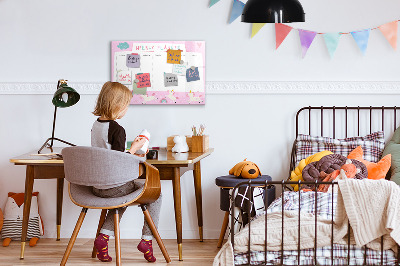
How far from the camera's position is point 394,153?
Result: 12.9 feet

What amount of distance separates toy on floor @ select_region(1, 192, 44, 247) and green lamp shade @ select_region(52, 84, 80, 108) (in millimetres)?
765

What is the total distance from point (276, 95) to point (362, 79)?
0.61m

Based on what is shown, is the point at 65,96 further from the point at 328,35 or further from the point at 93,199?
the point at 328,35

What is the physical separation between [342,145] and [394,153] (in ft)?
1.13

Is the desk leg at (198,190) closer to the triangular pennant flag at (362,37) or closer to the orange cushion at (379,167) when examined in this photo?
Result: the orange cushion at (379,167)

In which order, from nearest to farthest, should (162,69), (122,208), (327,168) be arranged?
(122,208) → (327,168) → (162,69)

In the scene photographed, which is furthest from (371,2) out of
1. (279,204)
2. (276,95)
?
(279,204)

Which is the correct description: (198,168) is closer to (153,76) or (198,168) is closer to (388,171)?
(153,76)

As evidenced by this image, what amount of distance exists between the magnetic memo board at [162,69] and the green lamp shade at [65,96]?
35cm

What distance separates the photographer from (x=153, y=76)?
430 centimetres

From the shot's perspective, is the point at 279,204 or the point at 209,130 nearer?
the point at 279,204

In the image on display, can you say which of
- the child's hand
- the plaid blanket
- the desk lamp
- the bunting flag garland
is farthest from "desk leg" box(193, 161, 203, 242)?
the plaid blanket

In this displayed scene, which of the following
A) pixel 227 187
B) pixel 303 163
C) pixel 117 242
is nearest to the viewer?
pixel 117 242

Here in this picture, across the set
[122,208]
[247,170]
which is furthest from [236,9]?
[122,208]
